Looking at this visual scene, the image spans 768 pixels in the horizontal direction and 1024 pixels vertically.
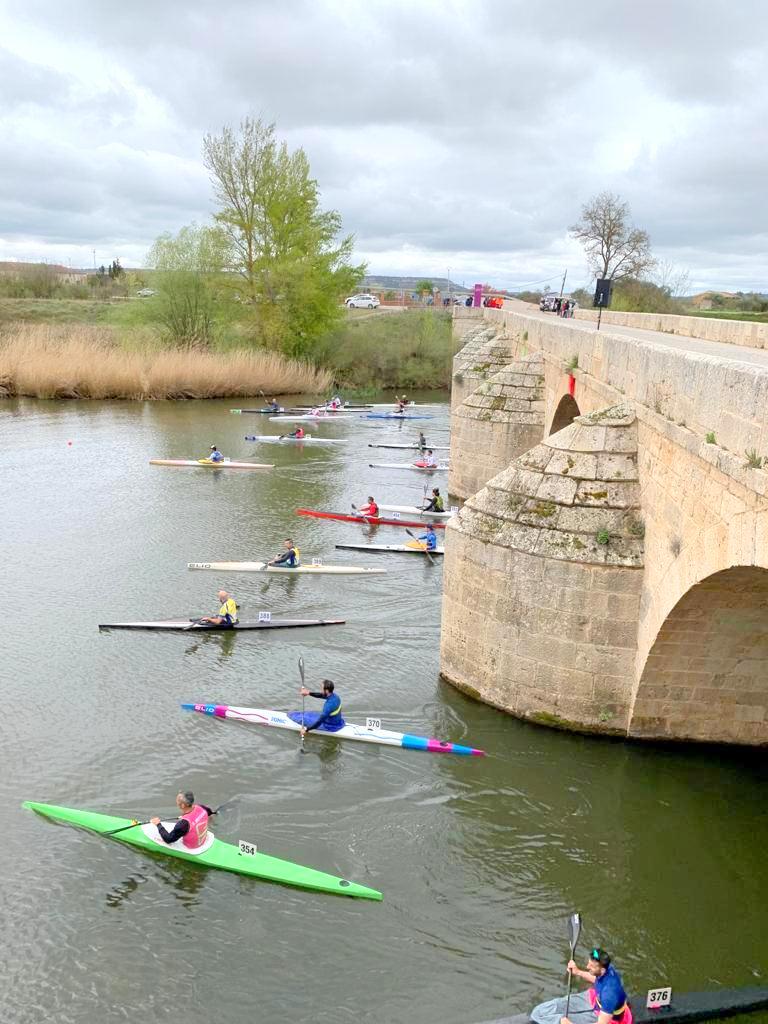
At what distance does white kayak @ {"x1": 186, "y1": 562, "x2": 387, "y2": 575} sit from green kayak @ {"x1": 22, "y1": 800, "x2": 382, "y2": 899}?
26.1ft

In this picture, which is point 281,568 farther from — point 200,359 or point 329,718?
point 200,359

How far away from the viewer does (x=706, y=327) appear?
18.8m

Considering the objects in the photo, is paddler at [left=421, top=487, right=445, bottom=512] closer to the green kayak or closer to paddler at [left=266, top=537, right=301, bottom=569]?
paddler at [left=266, top=537, right=301, bottom=569]

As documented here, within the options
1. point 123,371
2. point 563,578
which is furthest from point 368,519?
point 123,371

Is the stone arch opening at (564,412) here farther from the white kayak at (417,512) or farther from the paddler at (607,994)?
the paddler at (607,994)

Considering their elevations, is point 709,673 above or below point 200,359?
below

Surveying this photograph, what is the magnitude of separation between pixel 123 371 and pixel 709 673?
33.9 meters

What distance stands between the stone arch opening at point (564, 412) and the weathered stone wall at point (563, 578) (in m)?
6.40

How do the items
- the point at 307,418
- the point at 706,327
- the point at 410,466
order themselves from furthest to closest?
1. the point at 307,418
2. the point at 410,466
3. the point at 706,327

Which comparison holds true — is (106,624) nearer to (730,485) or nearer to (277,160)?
(730,485)

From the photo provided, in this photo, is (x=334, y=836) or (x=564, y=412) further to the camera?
(x=564, y=412)

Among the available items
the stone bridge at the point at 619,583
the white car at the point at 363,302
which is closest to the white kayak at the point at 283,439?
the stone bridge at the point at 619,583

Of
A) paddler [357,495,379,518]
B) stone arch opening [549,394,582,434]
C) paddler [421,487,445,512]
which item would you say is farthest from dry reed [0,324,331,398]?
stone arch opening [549,394,582,434]

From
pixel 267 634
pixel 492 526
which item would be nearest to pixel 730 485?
pixel 492 526
